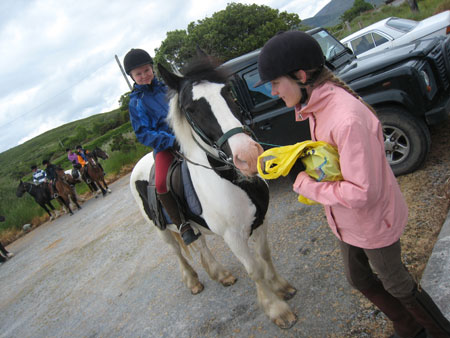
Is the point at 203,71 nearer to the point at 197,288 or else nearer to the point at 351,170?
the point at 351,170

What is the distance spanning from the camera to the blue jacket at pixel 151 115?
2715mm

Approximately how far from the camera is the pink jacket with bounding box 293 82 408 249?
1.24 m

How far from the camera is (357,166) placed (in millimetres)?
1231

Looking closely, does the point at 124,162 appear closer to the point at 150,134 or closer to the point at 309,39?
the point at 150,134

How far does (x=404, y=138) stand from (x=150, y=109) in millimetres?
3325

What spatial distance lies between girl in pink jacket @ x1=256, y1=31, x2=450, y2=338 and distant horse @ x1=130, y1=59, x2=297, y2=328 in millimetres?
455

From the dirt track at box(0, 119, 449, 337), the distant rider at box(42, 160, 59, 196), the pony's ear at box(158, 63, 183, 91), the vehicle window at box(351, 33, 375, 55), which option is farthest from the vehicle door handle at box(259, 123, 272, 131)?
the distant rider at box(42, 160, 59, 196)

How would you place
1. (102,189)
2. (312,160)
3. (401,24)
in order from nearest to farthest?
(312,160)
(401,24)
(102,189)

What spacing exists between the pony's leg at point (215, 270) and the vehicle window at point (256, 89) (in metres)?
2.47

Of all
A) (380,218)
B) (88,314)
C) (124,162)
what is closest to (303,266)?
(380,218)

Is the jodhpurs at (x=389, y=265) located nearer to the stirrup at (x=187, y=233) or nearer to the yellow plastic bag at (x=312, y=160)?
the yellow plastic bag at (x=312, y=160)

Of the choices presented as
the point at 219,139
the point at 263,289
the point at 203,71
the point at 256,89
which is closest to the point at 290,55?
the point at 219,139

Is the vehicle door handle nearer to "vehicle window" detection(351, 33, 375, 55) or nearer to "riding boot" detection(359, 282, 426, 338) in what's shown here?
"riding boot" detection(359, 282, 426, 338)

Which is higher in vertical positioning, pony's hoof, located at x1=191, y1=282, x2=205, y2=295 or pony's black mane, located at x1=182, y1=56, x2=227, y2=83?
pony's black mane, located at x1=182, y1=56, x2=227, y2=83
